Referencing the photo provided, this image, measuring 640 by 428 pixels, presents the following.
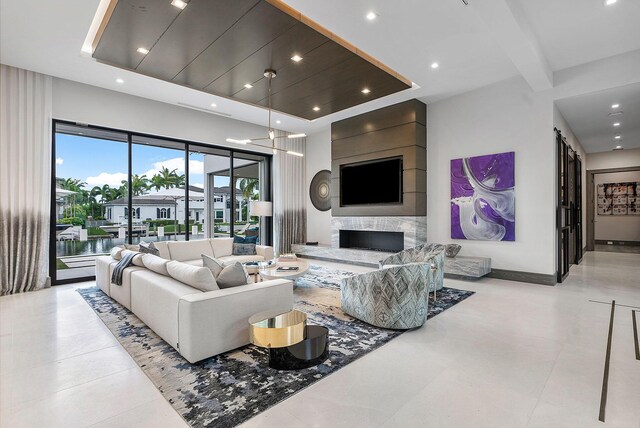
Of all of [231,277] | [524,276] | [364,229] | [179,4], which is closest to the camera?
[231,277]

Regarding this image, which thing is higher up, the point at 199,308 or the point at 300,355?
the point at 199,308

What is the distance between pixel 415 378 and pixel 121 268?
3.77 meters

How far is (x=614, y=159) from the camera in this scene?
9648mm

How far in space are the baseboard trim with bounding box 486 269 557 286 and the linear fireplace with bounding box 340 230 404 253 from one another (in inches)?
76.2

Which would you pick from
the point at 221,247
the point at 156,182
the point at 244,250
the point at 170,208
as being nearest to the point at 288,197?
the point at 244,250

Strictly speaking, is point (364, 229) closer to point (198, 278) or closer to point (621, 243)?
point (198, 278)

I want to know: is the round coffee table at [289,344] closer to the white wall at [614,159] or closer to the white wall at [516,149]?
the white wall at [516,149]

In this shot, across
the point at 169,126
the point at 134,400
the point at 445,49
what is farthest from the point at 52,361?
the point at 445,49

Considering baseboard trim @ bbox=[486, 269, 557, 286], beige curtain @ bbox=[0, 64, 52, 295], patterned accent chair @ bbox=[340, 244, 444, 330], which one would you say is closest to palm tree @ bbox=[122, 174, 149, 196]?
beige curtain @ bbox=[0, 64, 52, 295]

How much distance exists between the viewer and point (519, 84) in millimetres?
5488

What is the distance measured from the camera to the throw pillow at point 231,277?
9.94 feet

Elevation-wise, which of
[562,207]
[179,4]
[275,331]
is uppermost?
[179,4]

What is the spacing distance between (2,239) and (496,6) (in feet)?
24.2

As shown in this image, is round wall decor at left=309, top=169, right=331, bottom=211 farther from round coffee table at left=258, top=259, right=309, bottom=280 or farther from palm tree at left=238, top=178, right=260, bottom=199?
round coffee table at left=258, top=259, right=309, bottom=280
